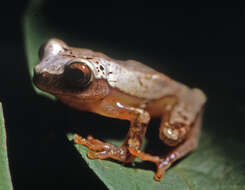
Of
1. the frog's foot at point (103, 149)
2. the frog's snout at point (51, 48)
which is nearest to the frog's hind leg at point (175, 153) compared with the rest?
the frog's foot at point (103, 149)

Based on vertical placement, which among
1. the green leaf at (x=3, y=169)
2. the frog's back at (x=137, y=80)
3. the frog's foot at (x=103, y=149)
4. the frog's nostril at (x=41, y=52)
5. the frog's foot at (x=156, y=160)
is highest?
the frog's nostril at (x=41, y=52)

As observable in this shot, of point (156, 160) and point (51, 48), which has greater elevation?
point (51, 48)

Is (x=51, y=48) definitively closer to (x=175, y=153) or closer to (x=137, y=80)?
(x=137, y=80)

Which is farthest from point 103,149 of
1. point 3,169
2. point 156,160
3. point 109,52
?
point 109,52

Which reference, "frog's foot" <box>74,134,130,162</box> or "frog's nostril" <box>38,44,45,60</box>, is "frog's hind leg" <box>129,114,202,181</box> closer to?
"frog's foot" <box>74,134,130,162</box>

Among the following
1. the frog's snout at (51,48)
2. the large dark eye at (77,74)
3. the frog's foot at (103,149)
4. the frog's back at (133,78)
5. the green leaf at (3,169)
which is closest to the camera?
the green leaf at (3,169)

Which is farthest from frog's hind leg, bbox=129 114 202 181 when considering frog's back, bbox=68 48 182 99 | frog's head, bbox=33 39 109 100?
frog's head, bbox=33 39 109 100

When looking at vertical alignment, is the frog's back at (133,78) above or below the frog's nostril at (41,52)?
below

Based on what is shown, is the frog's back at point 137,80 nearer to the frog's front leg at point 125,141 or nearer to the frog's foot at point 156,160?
the frog's front leg at point 125,141
